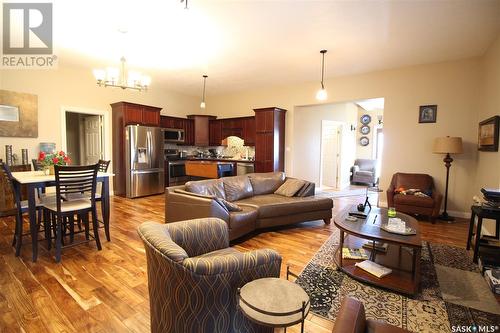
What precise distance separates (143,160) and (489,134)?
21.4ft

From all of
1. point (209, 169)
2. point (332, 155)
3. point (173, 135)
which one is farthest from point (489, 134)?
point (173, 135)

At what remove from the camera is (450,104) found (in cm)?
456

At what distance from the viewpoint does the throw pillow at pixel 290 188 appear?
13.8 ft

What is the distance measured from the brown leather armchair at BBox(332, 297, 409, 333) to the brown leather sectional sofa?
6.25 feet

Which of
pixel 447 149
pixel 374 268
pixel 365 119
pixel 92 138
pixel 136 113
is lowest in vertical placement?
pixel 374 268

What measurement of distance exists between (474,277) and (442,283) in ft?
1.35

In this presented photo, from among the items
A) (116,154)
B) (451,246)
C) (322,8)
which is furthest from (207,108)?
(451,246)

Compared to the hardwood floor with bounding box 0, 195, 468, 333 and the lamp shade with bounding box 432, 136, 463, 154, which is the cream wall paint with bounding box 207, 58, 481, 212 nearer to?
the lamp shade with bounding box 432, 136, 463, 154

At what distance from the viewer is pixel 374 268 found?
239 cm

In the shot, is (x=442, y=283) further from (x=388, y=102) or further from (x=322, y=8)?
(x=388, y=102)

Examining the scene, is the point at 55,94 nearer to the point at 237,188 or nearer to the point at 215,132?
the point at 215,132

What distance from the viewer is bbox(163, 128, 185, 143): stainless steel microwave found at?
6.87m

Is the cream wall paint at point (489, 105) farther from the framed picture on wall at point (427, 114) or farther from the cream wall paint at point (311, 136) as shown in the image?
the cream wall paint at point (311, 136)

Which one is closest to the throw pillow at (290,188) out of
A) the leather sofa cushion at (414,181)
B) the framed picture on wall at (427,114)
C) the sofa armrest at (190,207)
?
the sofa armrest at (190,207)
